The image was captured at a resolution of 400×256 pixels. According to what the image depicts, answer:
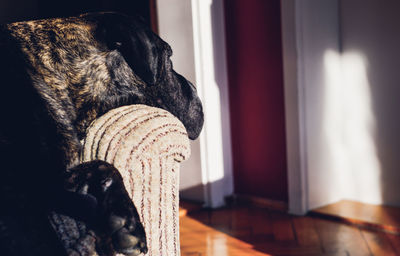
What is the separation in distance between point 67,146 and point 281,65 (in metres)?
1.89

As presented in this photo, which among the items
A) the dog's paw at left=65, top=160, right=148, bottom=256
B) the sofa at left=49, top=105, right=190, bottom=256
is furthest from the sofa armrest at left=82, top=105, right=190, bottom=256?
the dog's paw at left=65, top=160, right=148, bottom=256

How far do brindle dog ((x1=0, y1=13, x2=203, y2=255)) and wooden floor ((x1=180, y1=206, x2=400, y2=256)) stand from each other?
104cm

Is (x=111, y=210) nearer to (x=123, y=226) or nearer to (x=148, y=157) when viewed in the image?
(x=123, y=226)

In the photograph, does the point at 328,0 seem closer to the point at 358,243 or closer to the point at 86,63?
the point at 358,243

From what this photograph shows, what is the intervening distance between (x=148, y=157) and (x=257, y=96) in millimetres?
1918

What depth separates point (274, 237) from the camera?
2.25 m

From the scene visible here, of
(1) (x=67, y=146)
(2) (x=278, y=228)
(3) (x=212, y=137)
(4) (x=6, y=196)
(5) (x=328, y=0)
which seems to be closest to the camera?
(4) (x=6, y=196)

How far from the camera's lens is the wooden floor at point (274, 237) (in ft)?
6.75

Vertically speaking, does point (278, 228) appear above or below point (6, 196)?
below

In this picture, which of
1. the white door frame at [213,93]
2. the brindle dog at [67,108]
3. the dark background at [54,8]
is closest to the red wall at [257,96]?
the white door frame at [213,93]

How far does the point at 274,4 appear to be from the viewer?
265cm

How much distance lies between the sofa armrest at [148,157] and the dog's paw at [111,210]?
0.11 meters

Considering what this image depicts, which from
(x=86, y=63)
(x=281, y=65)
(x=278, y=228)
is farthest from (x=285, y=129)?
(x=86, y=63)

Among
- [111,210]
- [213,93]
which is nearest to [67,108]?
[111,210]
